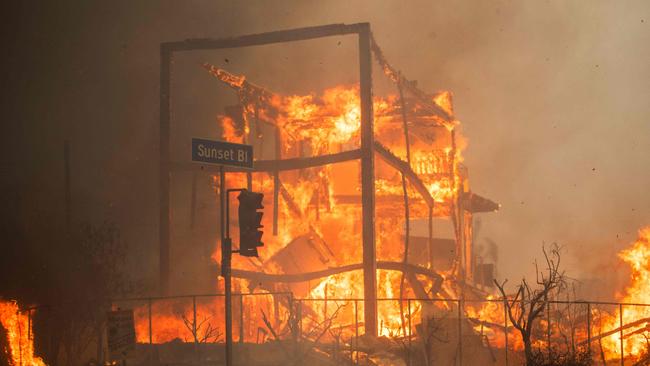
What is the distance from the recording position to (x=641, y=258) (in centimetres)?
2772

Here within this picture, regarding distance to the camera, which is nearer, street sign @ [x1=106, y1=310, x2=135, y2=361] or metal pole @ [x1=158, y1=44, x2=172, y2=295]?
street sign @ [x1=106, y1=310, x2=135, y2=361]

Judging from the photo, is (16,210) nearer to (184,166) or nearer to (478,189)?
(184,166)

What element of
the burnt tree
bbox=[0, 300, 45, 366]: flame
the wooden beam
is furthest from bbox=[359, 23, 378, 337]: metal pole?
bbox=[0, 300, 45, 366]: flame

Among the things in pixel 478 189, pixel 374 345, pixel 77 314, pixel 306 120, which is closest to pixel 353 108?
pixel 306 120

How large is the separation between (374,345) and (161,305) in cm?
868

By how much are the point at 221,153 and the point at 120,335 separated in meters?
3.84

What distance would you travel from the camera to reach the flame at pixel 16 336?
2123cm

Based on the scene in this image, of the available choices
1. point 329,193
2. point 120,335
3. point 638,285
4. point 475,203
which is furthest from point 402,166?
point 120,335

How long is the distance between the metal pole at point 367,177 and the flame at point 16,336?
11293 millimetres

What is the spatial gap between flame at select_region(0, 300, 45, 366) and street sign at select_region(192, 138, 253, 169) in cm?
1082

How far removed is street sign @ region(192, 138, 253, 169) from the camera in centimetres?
1283

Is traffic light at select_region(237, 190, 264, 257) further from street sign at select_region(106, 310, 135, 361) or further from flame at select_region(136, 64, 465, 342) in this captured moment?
flame at select_region(136, 64, 465, 342)

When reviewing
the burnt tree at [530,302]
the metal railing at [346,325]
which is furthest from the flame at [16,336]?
the burnt tree at [530,302]

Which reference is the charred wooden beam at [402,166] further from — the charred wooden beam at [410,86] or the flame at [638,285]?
the flame at [638,285]
